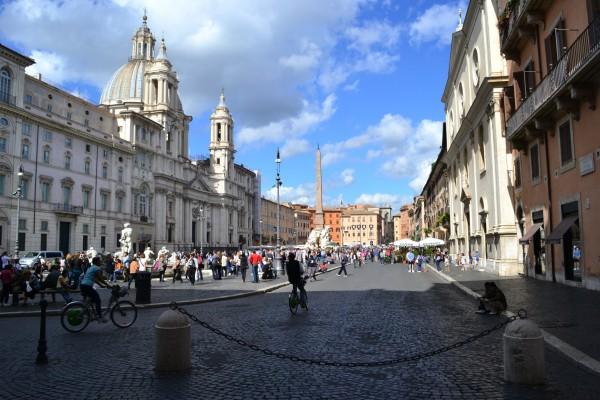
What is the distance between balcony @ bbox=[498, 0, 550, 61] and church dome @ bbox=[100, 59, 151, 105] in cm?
6691

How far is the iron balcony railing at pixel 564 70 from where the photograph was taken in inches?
526

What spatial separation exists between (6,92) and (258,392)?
4962 centimetres

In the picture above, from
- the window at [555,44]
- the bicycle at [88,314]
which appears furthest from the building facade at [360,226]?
the bicycle at [88,314]

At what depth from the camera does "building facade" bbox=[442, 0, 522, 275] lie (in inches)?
980

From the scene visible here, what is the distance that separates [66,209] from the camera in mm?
54562

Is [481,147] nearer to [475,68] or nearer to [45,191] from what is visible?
[475,68]

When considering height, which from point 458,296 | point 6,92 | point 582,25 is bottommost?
point 458,296

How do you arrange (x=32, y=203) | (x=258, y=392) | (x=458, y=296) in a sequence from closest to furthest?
(x=258, y=392) < (x=458, y=296) < (x=32, y=203)

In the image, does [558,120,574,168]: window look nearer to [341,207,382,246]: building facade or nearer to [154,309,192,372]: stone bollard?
[154,309,192,372]: stone bollard

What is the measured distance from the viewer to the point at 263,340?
920cm

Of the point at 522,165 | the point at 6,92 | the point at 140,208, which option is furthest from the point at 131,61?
the point at 522,165

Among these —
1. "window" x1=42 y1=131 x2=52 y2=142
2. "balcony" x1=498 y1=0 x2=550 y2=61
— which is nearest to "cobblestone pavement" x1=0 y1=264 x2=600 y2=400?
"balcony" x1=498 y1=0 x2=550 y2=61

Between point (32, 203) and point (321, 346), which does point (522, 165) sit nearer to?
point (321, 346)

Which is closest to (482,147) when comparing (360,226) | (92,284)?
(92,284)
